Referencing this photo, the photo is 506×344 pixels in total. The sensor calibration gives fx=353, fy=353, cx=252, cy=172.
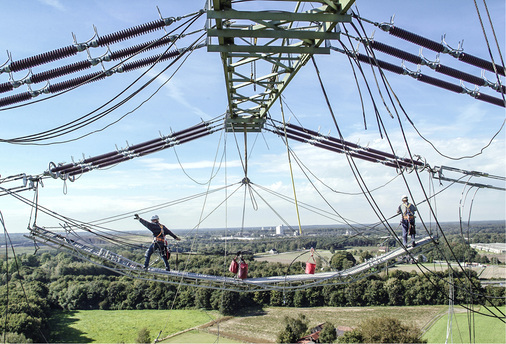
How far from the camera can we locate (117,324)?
39156 millimetres

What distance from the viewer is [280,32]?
201 inches

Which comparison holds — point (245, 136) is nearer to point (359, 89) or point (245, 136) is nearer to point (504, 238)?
point (359, 89)

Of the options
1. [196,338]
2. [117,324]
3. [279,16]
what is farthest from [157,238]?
[117,324]

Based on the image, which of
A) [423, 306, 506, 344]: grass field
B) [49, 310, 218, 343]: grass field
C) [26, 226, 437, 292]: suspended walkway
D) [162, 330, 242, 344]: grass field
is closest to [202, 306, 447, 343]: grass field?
[162, 330, 242, 344]: grass field

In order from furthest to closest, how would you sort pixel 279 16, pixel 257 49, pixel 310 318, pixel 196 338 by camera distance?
pixel 310 318, pixel 196 338, pixel 257 49, pixel 279 16

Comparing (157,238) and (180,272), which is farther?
(180,272)

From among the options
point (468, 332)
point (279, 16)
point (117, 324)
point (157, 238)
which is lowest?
point (117, 324)

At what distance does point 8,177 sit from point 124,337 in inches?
1336

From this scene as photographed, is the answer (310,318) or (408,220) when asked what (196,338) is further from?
(408,220)

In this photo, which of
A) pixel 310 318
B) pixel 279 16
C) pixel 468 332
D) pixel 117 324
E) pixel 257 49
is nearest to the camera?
pixel 279 16

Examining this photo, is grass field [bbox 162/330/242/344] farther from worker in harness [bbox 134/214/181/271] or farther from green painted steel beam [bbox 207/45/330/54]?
green painted steel beam [bbox 207/45/330/54]

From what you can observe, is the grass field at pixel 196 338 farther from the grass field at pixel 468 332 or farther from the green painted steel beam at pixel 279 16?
the green painted steel beam at pixel 279 16

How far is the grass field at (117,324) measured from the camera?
3628 cm

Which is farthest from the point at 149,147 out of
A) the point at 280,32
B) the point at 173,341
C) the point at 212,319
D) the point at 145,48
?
the point at 212,319
